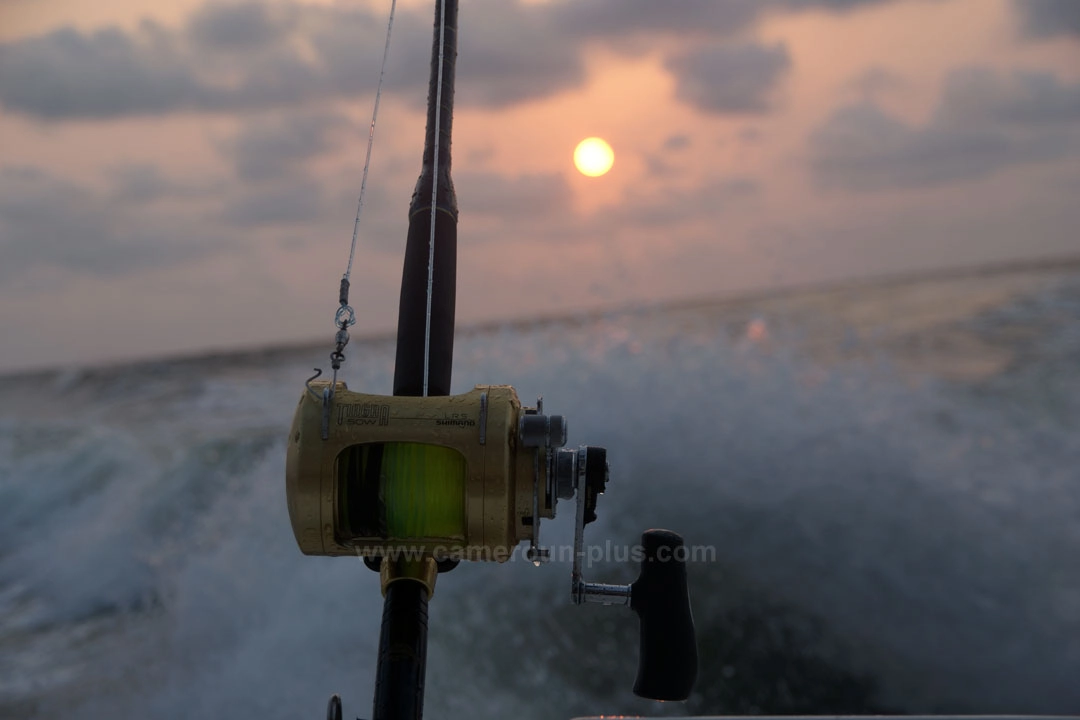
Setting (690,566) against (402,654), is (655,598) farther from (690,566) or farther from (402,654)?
(690,566)

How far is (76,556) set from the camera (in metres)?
6.03

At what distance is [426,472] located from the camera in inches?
59.6

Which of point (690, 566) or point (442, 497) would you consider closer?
point (442, 497)

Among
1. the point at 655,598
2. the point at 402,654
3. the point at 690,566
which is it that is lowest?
the point at 402,654

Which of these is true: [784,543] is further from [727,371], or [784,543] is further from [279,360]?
[279,360]

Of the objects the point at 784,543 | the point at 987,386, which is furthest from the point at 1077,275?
the point at 784,543

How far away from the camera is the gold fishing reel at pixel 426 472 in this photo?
4.79 ft

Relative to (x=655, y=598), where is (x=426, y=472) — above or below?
above

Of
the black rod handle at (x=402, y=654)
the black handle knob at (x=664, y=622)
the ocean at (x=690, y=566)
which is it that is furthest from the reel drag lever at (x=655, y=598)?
the ocean at (x=690, y=566)

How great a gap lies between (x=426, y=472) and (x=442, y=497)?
6 cm

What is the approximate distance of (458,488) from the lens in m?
1.50

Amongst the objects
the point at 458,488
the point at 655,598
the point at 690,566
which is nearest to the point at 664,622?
the point at 655,598

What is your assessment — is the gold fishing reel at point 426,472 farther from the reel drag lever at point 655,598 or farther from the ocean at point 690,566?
the ocean at point 690,566

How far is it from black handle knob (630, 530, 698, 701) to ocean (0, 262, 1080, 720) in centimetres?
228
